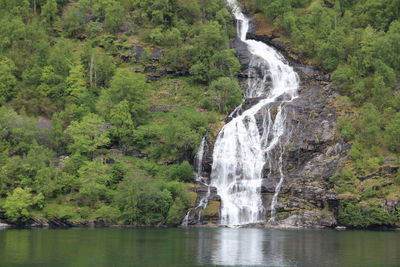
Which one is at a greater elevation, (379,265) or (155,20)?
(155,20)

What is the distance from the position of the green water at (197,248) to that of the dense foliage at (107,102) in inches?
466

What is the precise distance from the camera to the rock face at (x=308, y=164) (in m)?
83.2

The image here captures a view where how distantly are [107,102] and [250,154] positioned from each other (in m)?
29.5

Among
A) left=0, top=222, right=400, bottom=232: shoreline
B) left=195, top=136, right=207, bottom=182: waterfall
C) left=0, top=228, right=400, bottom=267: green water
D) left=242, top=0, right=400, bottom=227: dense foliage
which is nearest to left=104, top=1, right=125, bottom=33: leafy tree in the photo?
left=242, top=0, right=400, bottom=227: dense foliage

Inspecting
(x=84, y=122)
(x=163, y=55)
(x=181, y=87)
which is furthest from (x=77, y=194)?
(x=163, y=55)

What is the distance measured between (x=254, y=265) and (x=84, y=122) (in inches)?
2325

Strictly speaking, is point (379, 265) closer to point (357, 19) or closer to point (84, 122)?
point (84, 122)

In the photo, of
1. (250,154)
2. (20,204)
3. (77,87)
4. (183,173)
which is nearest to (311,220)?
(250,154)

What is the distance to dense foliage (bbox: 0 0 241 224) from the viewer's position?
8562 centimetres

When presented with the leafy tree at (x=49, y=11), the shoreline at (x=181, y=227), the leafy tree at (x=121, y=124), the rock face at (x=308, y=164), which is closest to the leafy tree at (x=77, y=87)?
the leafy tree at (x=121, y=124)

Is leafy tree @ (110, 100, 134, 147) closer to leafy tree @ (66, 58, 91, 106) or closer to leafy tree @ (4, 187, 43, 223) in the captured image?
leafy tree @ (66, 58, 91, 106)

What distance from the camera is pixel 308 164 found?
91.3m

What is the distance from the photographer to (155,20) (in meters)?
132

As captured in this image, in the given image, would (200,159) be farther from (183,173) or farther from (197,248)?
(197,248)
